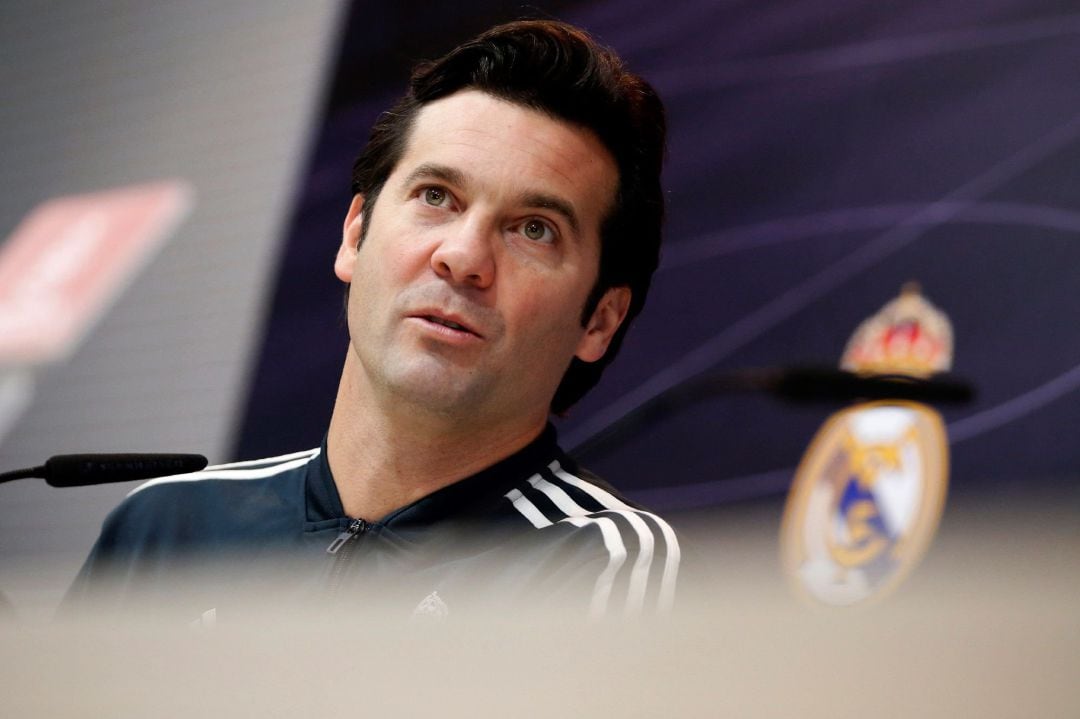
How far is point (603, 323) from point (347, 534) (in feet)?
1.46

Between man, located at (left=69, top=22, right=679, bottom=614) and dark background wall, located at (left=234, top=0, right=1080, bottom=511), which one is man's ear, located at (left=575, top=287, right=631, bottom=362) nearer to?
man, located at (left=69, top=22, right=679, bottom=614)

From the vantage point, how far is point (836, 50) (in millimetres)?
2336

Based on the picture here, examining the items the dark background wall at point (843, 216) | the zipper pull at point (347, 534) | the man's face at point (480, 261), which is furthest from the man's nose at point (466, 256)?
the dark background wall at point (843, 216)

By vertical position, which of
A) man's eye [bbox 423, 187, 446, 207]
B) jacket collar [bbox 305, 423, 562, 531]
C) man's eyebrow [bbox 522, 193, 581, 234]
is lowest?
jacket collar [bbox 305, 423, 562, 531]

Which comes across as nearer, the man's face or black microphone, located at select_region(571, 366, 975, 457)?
black microphone, located at select_region(571, 366, 975, 457)

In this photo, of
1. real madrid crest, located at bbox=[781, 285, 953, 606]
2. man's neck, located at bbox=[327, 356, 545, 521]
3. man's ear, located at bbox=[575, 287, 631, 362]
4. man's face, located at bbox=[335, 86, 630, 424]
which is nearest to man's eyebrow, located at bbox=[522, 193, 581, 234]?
man's face, located at bbox=[335, 86, 630, 424]

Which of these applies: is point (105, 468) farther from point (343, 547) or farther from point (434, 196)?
point (434, 196)

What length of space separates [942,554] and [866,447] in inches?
10.7

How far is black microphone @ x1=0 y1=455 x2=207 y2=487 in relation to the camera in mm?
1092

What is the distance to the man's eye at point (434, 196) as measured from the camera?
143 cm

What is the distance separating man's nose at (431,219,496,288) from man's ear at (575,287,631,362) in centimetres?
23

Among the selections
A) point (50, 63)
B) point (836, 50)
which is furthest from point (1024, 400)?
→ point (50, 63)

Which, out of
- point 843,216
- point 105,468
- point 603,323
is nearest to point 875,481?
point 843,216

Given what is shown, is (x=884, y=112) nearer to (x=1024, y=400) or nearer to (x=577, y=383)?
(x=1024, y=400)
